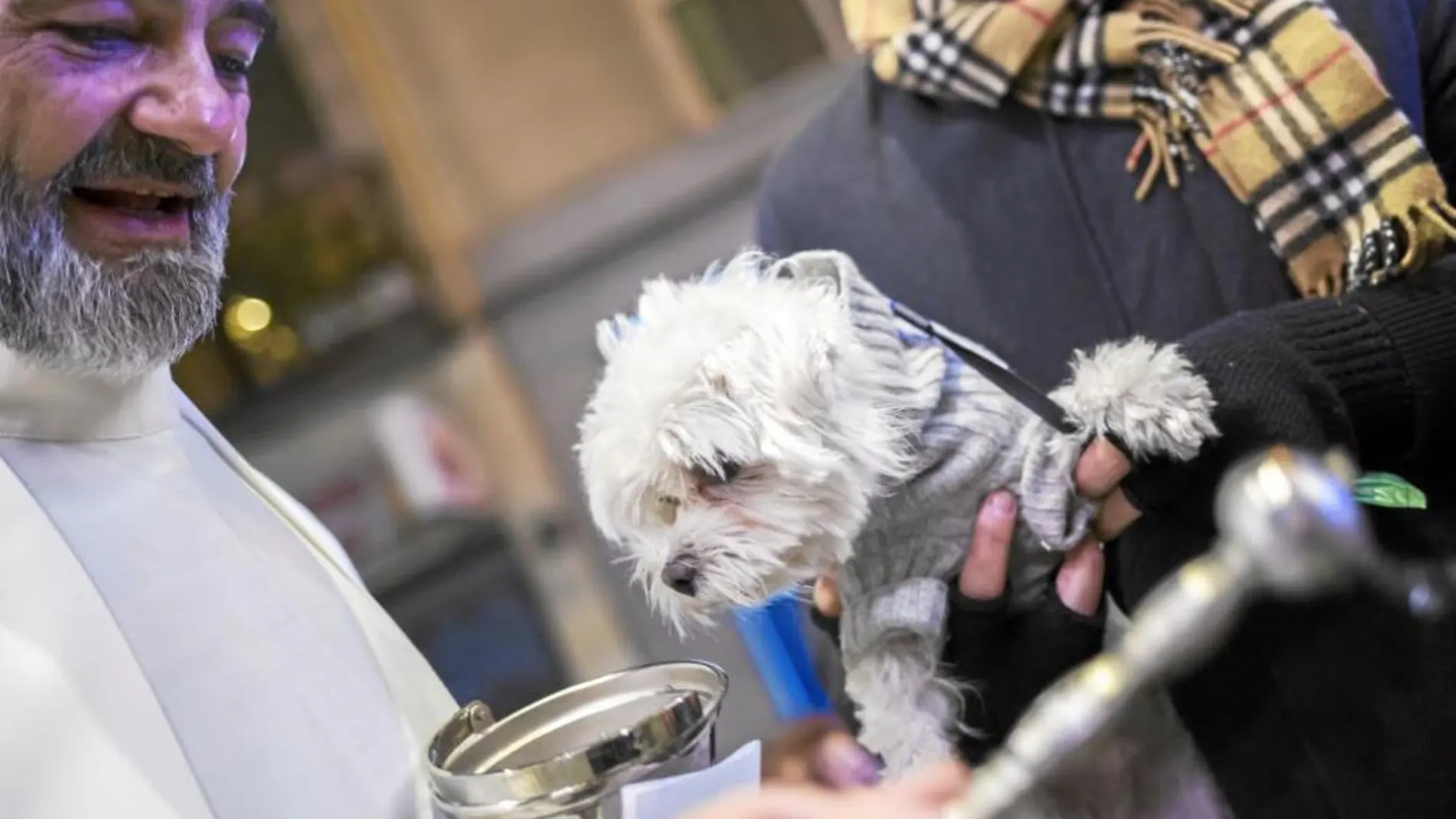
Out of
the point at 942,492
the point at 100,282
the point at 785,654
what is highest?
the point at 100,282

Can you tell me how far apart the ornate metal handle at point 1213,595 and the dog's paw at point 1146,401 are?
1.12ft

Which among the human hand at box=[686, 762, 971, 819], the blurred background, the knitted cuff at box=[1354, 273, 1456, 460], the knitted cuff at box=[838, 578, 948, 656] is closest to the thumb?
the human hand at box=[686, 762, 971, 819]

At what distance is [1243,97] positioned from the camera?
0.80 metres

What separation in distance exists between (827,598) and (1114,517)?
19 cm

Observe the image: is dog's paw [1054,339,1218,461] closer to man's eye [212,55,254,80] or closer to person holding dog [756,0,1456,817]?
person holding dog [756,0,1456,817]

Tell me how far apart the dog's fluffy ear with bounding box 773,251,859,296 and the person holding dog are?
0.16 m

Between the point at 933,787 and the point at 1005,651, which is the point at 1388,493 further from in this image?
the point at 933,787

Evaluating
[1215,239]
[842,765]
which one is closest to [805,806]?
[842,765]

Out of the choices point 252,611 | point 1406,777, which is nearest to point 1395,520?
point 1406,777

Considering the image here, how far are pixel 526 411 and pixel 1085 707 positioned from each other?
200cm

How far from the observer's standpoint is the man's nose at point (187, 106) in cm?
56

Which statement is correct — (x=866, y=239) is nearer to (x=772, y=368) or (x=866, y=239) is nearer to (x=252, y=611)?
(x=772, y=368)

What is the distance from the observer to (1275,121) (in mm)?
778

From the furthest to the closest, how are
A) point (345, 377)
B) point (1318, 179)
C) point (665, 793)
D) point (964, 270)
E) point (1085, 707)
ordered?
1. point (345, 377)
2. point (964, 270)
3. point (1318, 179)
4. point (665, 793)
5. point (1085, 707)
